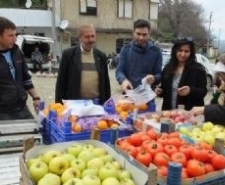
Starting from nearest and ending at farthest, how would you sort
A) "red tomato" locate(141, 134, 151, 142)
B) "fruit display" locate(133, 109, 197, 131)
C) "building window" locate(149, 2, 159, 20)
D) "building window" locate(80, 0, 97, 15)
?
"red tomato" locate(141, 134, 151, 142) < "fruit display" locate(133, 109, 197, 131) < "building window" locate(80, 0, 97, 15) < "building window" locate(149, 2, 159, 20)

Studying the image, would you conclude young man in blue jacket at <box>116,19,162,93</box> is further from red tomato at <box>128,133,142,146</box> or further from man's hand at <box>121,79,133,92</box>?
red tomato at <box>128,133,142,146</box>

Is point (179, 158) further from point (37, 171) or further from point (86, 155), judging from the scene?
point (37, 171)

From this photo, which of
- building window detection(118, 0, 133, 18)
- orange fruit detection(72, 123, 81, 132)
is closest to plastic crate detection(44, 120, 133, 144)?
orange fruit detection(72, 123, 81, 132)

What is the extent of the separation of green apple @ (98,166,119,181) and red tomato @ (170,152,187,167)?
1.07 ft

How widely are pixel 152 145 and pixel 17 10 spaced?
25.6 meters

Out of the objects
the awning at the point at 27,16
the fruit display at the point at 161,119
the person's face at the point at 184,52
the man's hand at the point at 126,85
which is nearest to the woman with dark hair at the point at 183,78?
the person's face at the point at 184,52

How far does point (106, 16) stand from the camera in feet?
96.6

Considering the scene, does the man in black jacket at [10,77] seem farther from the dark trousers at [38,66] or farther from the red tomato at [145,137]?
the dark trousers at [38,66]

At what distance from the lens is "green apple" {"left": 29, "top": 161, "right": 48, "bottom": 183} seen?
188cm

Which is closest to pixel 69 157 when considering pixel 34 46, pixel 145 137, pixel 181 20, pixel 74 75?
pixel 145 137

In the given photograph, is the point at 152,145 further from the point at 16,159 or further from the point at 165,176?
the point at 16,159

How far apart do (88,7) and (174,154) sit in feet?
90.7

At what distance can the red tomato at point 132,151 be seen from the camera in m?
2.10

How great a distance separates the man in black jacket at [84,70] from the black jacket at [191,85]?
26.7 inches
